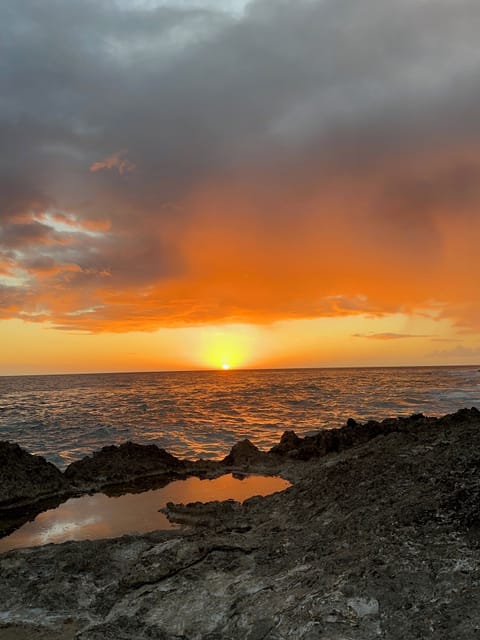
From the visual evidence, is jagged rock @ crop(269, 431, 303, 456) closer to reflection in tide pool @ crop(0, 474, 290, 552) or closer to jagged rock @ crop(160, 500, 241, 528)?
reflection in tide pool @ crop(0, 474, 290, 552)

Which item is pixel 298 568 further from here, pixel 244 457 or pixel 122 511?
pixel 244 457

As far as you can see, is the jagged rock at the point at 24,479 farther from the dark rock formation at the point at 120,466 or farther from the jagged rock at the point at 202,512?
the jagged rock at the point at 202,512

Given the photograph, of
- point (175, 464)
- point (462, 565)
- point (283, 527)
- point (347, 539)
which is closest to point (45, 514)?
point (175, 464)

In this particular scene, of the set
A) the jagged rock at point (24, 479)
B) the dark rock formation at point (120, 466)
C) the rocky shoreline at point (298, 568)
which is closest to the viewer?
the rocky shoreline at point (298, 568)

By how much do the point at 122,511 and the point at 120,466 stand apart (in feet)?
14.9

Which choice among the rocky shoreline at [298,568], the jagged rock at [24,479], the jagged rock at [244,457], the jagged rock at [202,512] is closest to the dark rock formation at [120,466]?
the jagged rock at [24,479]

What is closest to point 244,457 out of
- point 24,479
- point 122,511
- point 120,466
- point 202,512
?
point 120,466

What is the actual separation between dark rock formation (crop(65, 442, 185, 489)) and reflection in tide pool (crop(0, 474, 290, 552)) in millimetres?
1376

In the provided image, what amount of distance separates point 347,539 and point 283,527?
6.52 ft

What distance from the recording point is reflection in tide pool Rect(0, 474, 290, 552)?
37.5 feet

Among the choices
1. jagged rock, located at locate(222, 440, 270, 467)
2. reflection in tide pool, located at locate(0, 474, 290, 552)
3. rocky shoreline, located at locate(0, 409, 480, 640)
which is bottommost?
reflection in tide pool, located at locate(0, 474, 290, 552)

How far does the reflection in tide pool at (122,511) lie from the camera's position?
11.4 m

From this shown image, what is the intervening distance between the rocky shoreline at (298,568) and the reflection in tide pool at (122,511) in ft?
4.04

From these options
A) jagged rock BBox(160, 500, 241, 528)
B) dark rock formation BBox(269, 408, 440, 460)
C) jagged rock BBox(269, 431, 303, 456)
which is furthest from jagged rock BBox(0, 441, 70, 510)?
dark rock formation BBox(269, 408, 440, 460)
